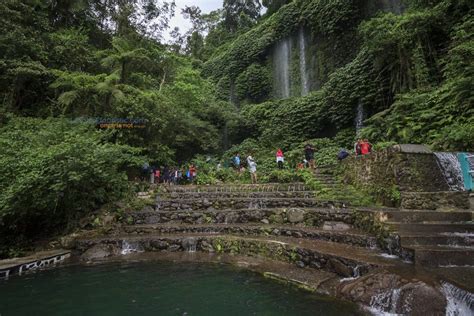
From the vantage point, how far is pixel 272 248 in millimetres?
7516

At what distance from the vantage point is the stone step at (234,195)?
11.6 meters

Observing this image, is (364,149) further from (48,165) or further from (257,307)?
(48,165)

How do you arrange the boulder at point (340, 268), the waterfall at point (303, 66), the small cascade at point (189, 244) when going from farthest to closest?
the waterfall at point (303, 66) < the small cascade at point (189, 244) < the boulder at point (340, 268)

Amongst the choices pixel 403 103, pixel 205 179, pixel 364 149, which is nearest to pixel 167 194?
pixel 205 179

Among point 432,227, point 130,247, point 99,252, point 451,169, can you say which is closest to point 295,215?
point 432,227

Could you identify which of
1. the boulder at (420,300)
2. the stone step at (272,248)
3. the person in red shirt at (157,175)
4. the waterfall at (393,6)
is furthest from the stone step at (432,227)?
the waterfall at (393,6)

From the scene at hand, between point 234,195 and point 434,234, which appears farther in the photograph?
point 234,195

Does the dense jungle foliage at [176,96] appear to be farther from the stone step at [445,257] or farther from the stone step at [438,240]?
the stone step at [445,257]

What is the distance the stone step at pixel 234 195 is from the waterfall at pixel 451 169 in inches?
166

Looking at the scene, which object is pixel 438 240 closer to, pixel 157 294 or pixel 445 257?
pixel 445 257

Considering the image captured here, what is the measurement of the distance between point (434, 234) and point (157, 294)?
5.70m

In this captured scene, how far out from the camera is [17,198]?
8039 millimetres

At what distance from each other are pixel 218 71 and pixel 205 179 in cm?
1875

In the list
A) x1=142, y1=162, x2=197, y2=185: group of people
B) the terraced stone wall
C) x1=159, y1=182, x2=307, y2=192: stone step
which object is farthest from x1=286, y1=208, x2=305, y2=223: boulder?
x1=142, y1=162, x2=197, y2=185: group of people
